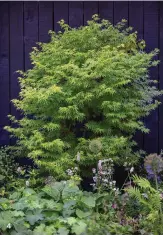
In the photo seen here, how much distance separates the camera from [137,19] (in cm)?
536

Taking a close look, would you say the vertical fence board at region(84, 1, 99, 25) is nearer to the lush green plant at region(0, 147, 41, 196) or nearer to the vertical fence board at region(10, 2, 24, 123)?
the vertical fence board at region(10, 2, 24, 123)

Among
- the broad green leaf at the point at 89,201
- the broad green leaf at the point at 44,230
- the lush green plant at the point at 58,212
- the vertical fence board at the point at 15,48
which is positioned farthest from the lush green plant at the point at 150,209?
the vertical fence board at the point at 15,48

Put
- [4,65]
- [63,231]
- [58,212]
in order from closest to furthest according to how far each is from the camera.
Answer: [63,231] < [58,212] < [4,65]

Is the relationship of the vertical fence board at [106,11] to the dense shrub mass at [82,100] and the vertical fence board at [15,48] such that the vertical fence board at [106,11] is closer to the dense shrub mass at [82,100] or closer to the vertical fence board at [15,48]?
the dense shrub mass at [82,100]

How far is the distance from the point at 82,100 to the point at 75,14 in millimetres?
1528

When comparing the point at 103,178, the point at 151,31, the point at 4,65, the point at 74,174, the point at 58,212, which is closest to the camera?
the point at 58,212

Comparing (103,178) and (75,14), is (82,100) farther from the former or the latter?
(75,14)

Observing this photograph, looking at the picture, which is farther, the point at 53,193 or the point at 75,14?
the point at 75,14

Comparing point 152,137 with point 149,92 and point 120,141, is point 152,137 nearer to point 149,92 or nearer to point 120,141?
point 149,92

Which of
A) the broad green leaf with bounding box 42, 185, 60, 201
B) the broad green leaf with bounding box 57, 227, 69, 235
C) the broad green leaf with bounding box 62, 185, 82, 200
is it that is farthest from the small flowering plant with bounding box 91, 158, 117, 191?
the broad green leaf with bounding box 57, 227, 69, 235

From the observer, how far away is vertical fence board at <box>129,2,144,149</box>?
535 cm

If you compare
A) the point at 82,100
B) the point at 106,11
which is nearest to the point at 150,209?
the point at 82,100

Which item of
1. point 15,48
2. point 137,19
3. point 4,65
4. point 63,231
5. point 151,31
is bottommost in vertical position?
point 63,231

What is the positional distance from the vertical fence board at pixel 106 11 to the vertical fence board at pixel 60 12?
1.32ft
